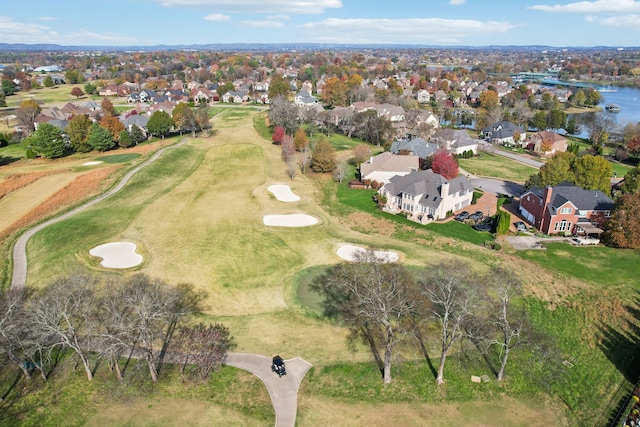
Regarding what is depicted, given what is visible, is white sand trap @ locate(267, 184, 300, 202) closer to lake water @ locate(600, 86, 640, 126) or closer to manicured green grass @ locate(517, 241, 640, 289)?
manicured green grass @ locate(517, 241, 640, 289)

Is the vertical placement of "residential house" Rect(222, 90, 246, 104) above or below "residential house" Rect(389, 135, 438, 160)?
above

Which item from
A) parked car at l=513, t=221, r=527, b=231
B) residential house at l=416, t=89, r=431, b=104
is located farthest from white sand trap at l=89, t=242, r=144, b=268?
residential house at l=416, t=89, r=431, b=104

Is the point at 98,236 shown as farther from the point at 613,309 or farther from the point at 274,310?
the point at 613,309

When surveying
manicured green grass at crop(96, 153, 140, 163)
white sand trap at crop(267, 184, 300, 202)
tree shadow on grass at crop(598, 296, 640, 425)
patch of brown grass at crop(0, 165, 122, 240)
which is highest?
manicured green grass at crop(96, 153, 140, 163)

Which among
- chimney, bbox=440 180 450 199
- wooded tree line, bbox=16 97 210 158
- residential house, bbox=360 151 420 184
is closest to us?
chimney, bbox=440 180 450 199

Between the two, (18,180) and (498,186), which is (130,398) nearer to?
(18,180)

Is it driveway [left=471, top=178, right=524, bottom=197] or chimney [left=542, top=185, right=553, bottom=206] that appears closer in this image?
chimney [left=542, top=185, right=553, bottom=206]
